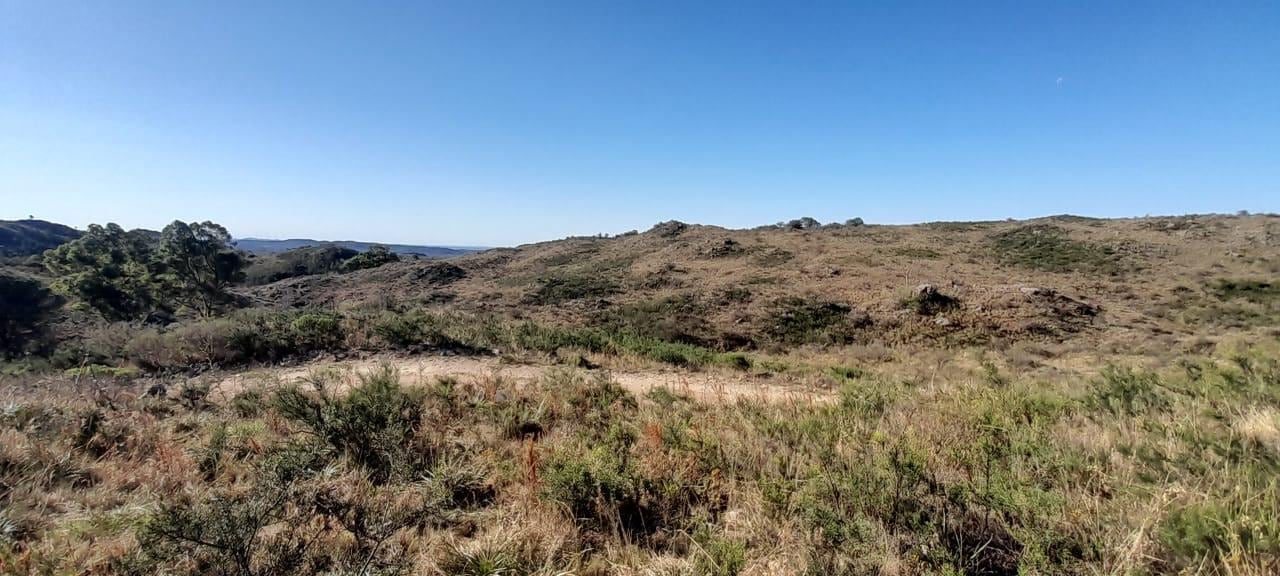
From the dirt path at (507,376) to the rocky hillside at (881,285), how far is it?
9.62 metres

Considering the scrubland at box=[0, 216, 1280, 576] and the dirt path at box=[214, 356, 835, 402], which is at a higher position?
the scrubland at box=[0, 216, 1280, 576]

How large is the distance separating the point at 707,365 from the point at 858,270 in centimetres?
2530

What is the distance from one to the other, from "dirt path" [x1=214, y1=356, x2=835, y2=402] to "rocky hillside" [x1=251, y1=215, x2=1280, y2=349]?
31.5 feet

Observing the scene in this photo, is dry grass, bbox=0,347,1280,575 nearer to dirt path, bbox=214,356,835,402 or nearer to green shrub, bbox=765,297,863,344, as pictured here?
dirt path, bbox=214,356,835,402

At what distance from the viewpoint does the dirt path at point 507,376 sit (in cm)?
792

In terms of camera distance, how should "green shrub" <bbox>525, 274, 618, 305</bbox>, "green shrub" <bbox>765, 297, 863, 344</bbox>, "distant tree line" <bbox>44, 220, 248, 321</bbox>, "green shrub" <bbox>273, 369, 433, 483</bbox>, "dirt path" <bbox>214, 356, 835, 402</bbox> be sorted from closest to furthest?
"green shrub" <bbox>273, 369, 433, 483</bbox> → "dirt path" <bbox>214, 356, 835, 402</bbox> → "green shrub" <bbox>765, 297, 863, 344</bbox> → "distant tree line" <bbox>44, 220, 248, 321</bbox> → "green shrub" <bbox>525, 274, 618, 305</bbox>

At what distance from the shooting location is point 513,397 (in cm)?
658

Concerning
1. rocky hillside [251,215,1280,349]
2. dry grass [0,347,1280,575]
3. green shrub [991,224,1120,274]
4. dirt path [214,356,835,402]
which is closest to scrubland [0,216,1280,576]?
dry grass [0,347,1280,575]

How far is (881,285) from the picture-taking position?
27.9m

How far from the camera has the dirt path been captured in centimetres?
792

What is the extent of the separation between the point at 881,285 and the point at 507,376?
25389mm

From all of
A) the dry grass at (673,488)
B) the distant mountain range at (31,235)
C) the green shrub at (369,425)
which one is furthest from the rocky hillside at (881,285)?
the distant mountain range at (31,235)

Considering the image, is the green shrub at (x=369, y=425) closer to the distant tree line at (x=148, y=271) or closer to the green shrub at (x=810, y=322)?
the green shrub at (x=810, y=322)

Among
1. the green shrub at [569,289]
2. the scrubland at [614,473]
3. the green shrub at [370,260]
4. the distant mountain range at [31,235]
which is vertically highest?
the distant mountain range at [31,235]
